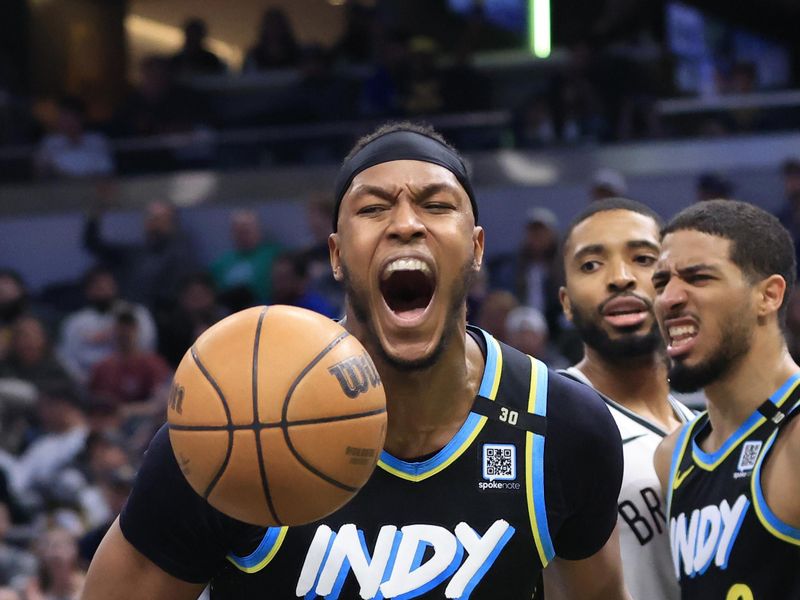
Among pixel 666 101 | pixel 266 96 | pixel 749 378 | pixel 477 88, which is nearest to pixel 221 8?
pixel 266 96

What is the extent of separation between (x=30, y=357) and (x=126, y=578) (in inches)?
295

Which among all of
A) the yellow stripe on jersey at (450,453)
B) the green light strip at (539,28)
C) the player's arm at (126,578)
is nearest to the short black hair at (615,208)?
the yellow stripe on jersey at (450,453)

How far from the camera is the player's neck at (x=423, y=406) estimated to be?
344cm

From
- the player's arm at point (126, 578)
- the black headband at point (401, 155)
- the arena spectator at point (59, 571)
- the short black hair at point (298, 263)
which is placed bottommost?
the arena spectator at point (59, 571)

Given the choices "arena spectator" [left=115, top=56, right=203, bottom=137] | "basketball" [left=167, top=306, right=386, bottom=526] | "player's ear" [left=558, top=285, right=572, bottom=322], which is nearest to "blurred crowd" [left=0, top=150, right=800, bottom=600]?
"arena spectator" [left=115, top=56, right=203, bottom=137]

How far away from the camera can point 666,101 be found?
480 inches

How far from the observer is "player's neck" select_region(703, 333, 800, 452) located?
3.94 metres

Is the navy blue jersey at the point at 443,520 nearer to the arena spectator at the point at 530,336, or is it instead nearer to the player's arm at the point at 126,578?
the player's arm at the point at 126,578

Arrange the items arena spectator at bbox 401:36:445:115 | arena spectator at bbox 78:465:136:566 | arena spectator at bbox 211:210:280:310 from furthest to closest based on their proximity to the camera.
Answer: arena spectator at bbox 401:36:445:115
arena spectator at bbox 211:210:280:310
arena spectator at bbox 78:465:136:566

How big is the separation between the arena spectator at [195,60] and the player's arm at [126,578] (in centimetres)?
1140

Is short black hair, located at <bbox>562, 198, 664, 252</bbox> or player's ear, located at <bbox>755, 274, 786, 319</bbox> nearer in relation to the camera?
player's ear, located at <bbox>755, 274, 786, 319</bbox>

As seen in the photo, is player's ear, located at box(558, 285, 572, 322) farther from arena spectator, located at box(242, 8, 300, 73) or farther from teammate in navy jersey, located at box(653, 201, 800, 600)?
arena spectator, located at box(242, 8, 300, 73)

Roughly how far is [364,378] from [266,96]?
440 inches

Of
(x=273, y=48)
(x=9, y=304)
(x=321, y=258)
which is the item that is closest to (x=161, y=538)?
(x=321, y=258)
